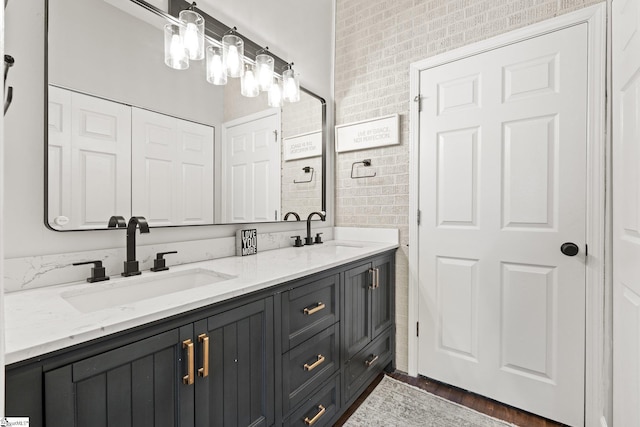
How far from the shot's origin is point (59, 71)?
1.19 meters

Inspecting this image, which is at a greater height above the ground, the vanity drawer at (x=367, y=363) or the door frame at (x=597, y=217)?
the door frame at (x=597, y=217)

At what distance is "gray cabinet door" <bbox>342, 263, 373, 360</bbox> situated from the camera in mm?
1737

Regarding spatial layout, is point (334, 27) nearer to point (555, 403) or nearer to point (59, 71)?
point (59, 71)

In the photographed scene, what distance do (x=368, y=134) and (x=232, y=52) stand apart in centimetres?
114

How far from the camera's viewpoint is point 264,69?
76.9 inches

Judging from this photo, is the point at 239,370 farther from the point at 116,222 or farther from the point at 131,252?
the point at 116,222

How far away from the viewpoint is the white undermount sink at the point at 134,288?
112 centimetres

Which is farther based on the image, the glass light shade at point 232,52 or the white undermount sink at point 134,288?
the glass light shade at point 232,52

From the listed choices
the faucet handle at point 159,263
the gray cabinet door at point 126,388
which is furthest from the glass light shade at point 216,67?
the gray cabinet door at point 126,388

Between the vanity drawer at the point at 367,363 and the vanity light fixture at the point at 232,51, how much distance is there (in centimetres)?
178

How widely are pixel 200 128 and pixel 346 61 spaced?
155 cm

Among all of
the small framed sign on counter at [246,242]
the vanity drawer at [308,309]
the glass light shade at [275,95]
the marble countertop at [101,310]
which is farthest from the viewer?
the glass light shade at [275,95]

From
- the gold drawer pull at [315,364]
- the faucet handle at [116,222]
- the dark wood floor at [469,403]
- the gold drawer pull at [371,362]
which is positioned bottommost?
the dark wood floor at [469,403]

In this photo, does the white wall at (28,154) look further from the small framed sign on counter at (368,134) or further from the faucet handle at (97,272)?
the small framed sign on counter at (368,134)
